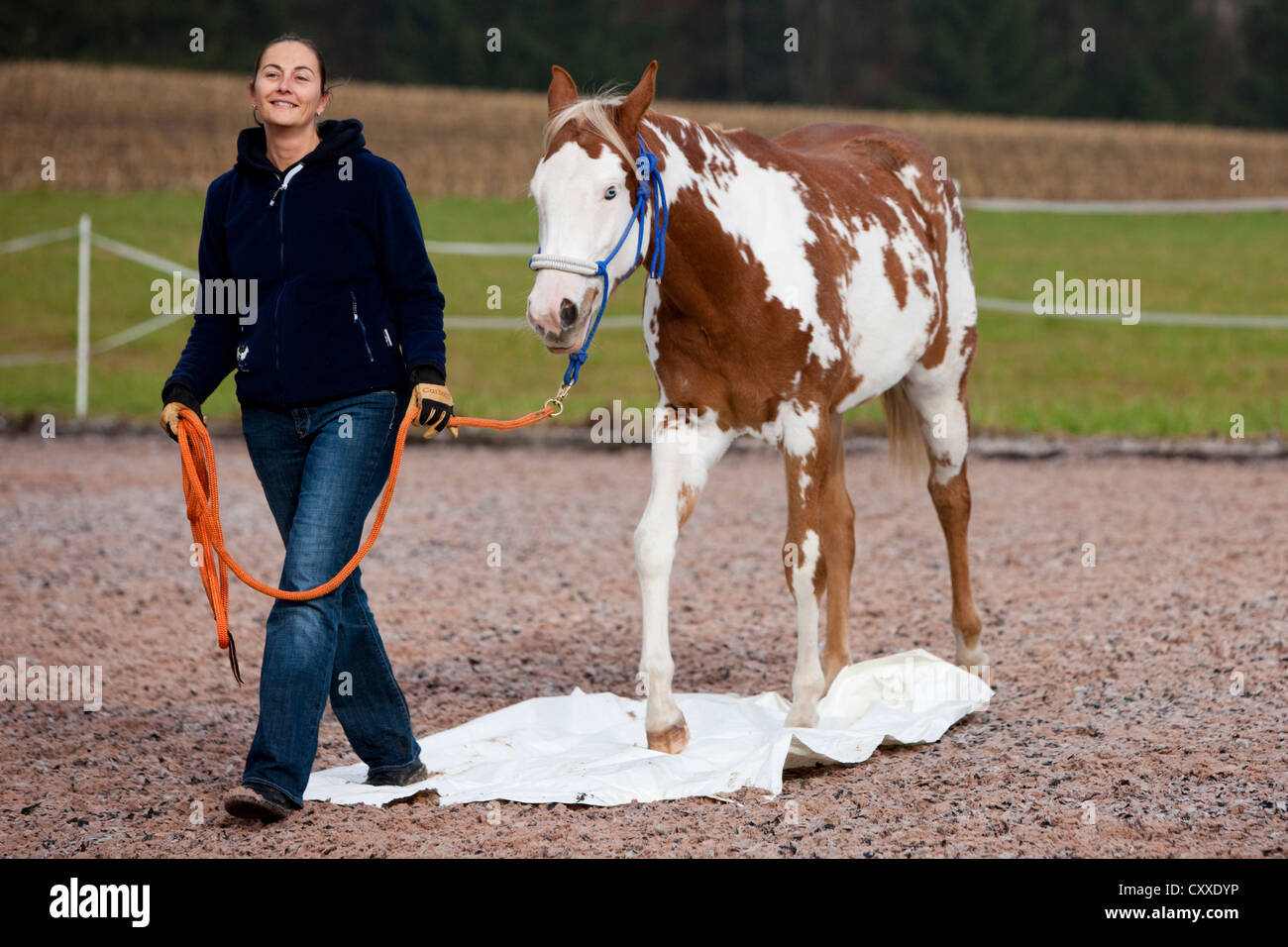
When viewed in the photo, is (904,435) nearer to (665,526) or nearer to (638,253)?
(665,526)

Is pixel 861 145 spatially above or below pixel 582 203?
above

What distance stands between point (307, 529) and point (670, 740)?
131 cm

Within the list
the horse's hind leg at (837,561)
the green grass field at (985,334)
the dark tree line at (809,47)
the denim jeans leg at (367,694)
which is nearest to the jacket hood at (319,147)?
the denim jeans leg at (367,694)

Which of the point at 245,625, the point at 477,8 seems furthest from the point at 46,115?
the point at 245,625

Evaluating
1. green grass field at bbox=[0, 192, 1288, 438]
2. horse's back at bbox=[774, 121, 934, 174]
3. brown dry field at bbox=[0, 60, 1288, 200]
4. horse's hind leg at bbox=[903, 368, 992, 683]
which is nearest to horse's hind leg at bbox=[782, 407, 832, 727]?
horse's hind leg at bbox=[903, 368, 992, 683]

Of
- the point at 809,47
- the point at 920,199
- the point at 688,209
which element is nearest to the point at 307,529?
the point at 688,209

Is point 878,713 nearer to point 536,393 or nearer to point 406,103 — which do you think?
point 536,393

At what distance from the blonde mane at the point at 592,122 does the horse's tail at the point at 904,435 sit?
2.07 m

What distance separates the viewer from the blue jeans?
376cm

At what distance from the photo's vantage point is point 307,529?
3768 mm

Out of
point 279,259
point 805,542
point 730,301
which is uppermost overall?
point 279,259

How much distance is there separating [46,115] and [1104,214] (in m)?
22.3

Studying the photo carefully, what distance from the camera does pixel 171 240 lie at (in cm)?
2206

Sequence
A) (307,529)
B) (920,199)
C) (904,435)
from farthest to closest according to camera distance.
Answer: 1. (904,435)
2. (920,199)
3. (307,529)
